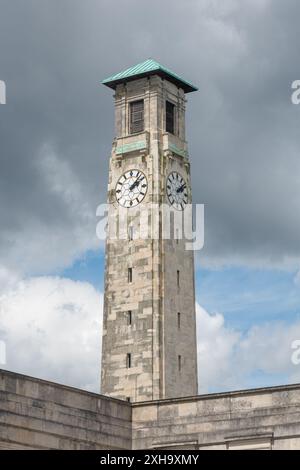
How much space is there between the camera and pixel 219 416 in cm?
5259

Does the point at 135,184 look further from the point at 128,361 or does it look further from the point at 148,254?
the point at 128,361

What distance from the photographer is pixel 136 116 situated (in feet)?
260

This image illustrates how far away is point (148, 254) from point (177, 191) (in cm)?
648

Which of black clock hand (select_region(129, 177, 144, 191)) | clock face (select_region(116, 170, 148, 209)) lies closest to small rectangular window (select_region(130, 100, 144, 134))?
clock face (select_region(116, 170, 148, 209))

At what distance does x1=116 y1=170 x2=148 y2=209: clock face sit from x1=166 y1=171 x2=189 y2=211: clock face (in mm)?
1943

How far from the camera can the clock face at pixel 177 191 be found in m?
77.2

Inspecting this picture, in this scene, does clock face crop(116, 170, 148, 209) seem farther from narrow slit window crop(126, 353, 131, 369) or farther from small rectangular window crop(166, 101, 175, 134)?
narrow slit window crop(126, 353, 131, 369)

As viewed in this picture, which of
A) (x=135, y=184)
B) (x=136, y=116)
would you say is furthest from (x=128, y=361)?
(x=136, y=116)

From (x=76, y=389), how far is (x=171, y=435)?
606 cm

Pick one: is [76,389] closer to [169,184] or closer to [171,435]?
[171,435]

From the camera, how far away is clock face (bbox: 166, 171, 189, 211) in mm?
77250

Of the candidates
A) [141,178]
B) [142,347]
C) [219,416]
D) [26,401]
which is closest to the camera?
[26,401]
